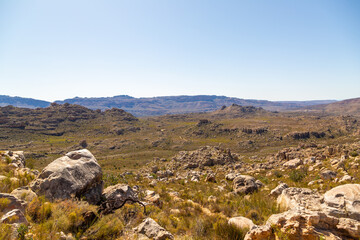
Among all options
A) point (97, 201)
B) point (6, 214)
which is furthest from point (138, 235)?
point (6, 214)

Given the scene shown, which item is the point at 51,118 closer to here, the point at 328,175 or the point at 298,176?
the point at 298,176

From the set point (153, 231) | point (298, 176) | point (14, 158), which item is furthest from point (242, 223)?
point (14, 158)

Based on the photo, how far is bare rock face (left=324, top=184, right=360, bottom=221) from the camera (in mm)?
5625

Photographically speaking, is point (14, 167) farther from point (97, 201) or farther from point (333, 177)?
point (333, 177)

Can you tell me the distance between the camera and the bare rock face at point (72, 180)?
6746 mm

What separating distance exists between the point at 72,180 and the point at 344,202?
10.2 metres

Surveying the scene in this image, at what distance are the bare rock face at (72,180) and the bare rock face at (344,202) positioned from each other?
9.14m

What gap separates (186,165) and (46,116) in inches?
4898

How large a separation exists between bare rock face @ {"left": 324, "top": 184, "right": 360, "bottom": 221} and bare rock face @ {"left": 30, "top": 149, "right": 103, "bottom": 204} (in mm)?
9136

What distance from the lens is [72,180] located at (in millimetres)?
7168

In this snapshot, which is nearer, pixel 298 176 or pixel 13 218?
pixel 13 218

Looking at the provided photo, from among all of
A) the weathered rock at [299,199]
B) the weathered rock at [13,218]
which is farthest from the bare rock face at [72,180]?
the weathered rock at [299,199]

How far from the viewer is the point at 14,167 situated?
9.29 metres

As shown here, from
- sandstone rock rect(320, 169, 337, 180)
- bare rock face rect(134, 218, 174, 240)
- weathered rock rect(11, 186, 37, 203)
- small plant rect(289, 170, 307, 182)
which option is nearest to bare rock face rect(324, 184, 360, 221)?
bare rock face rect(134, 218, 174, 240)
